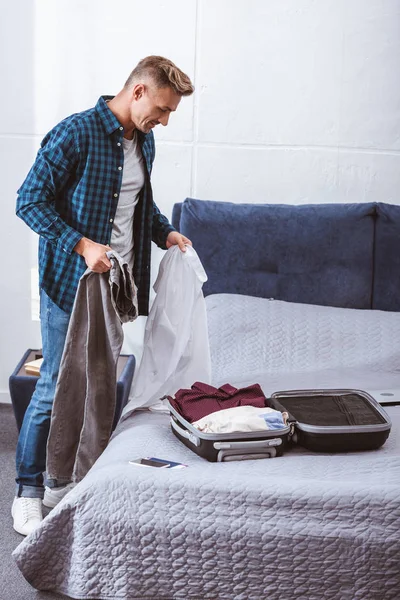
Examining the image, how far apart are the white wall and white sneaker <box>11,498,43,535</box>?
135cm

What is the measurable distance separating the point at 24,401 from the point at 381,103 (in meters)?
1.95

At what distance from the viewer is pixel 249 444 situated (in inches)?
83.1

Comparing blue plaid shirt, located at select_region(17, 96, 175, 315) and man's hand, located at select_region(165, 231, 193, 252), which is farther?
man's hand, located at select_region(165, 231, 193, 252)

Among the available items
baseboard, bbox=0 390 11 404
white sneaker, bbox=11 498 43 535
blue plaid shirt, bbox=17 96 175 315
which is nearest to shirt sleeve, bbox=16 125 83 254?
blue plaid shirt, bbox=17 96 175 315

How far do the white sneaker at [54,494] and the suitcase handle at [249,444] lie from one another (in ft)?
2.61

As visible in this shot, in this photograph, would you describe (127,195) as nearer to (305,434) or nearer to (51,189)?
(51,189)

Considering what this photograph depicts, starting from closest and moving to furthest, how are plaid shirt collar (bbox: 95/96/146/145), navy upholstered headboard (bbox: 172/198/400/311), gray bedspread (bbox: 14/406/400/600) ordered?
gray bedspread (bbox: 14/406/400/600) < plaid shirt collar (bbox: 95/96/146/145) < navy upholstered headboard (bbox: 172/198/400/311)

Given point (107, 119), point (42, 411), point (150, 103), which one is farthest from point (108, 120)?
point (42, 411)

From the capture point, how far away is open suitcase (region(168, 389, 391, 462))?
210 centimetres

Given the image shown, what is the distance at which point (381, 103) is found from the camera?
3.45 metres

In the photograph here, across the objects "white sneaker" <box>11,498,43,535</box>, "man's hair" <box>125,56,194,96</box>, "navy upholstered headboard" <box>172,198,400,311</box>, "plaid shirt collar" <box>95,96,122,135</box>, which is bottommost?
"white sneaker" <box>11,498,43,535</box>

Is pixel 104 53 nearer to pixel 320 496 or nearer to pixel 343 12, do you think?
pixel 343 12

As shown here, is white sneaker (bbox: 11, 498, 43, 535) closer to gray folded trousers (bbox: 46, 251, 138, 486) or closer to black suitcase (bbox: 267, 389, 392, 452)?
gray folded trousers (bbox: 46, 251, 138, 486)

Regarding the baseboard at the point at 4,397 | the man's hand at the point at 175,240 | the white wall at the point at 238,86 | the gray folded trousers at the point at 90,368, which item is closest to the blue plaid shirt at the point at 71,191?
the gray folded trousers at the point at 90,368
